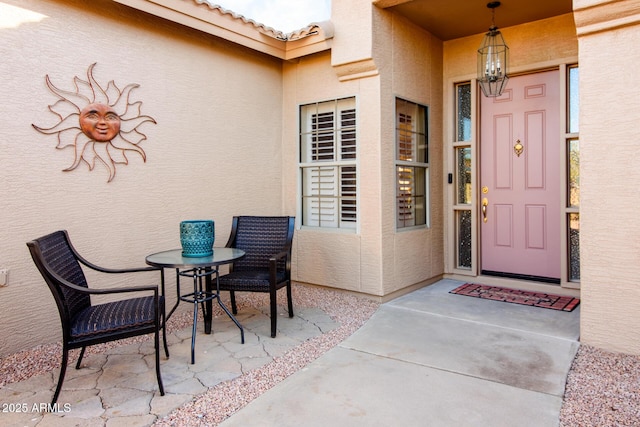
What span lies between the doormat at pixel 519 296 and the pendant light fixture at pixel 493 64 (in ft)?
6.71

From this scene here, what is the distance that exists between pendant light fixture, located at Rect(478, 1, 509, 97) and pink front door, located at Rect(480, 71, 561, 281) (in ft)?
1.78

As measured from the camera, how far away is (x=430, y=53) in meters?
4.80

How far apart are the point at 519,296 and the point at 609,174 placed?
178 cm

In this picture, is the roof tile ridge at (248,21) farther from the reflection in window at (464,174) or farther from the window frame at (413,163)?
the reflection in window at (464,174)

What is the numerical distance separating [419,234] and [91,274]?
10.6 ft

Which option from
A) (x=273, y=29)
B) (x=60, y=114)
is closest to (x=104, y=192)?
(x=60, y=114)

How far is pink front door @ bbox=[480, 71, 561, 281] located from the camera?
437 centimetres

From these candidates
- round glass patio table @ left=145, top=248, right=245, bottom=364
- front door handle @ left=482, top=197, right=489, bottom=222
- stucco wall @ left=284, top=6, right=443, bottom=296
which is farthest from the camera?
front door handle @ left=482, top=197, right=489, bottom=222

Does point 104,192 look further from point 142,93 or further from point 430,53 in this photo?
point 430,53

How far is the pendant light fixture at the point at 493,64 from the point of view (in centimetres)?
397

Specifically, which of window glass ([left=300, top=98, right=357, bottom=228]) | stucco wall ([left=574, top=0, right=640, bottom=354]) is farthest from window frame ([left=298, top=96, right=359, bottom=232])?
stucco wall ([left=574, top=0, right=640, bottom=354])

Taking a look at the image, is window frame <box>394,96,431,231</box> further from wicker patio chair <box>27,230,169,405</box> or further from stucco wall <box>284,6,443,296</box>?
wicker patio chair <box>27,230,169,405</box>

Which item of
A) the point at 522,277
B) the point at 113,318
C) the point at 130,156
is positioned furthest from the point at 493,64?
the point at 113,318

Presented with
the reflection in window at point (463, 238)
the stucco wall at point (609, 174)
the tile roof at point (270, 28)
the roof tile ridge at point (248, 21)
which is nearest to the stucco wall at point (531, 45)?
the stucco wall at point (609, 174)
